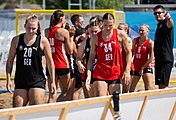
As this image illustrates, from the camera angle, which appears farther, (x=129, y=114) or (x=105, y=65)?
(x=105, y=65)

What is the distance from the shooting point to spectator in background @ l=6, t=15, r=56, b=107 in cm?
858

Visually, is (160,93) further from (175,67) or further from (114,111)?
(175,67)

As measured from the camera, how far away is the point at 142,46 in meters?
12.8

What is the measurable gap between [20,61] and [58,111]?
1960mm

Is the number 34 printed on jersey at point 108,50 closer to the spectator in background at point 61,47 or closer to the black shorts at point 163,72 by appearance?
the spectator in background at point 61,47

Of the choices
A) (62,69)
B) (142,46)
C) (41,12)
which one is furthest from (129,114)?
(41,12)

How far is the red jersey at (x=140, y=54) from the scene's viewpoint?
1279 centimetres

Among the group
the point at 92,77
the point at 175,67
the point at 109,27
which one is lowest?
the point at 175,67

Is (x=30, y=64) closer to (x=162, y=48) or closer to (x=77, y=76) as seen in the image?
(x=77, y=76)

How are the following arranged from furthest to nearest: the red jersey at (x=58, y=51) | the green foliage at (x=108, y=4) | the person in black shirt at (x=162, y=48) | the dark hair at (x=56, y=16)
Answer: the green foliage at (x=108, y=4) → the person in black shirt at (x=162, y=48) → the red jersey at (x=58, y=51) → the dark hair at (x=56, y=16)

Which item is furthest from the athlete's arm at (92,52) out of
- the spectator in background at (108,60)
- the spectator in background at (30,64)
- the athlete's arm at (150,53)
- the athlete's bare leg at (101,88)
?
the athlete's arm at (150,53)

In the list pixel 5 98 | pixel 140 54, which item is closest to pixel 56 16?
pixel 140 54

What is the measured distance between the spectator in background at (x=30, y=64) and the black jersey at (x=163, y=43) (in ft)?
11.0

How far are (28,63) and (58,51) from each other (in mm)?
2387
